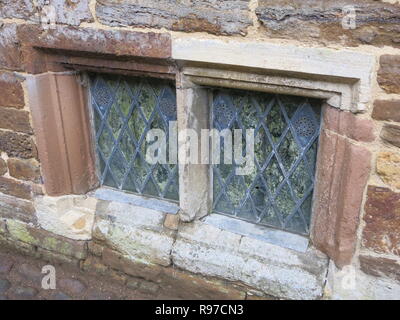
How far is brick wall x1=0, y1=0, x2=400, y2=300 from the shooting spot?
1616mm

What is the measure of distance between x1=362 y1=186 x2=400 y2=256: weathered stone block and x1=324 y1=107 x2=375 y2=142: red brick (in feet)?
0.77

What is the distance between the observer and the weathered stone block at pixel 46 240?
272 cm

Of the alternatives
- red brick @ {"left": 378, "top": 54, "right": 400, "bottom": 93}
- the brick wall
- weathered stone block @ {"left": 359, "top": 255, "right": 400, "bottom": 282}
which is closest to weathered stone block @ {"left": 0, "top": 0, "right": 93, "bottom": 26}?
the brick wall

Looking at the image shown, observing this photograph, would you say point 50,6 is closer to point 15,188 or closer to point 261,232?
point 15,188

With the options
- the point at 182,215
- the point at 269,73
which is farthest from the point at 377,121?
the point at 182,215

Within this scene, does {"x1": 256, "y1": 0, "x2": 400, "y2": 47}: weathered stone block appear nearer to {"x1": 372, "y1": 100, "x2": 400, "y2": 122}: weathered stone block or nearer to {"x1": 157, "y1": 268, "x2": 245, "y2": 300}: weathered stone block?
{"x1": 372, "y1": 100, "x2": 400, "y2": 122}: weathered stone block

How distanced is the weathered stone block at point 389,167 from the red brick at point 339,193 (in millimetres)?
43

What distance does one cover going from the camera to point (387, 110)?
65.7 inches

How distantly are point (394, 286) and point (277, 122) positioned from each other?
92 centimetres

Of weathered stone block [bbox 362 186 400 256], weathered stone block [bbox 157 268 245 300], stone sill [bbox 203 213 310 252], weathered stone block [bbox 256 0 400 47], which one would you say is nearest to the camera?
weathered stone block [bbox 256 0 400 47]

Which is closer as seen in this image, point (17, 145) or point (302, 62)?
point (302, 62)

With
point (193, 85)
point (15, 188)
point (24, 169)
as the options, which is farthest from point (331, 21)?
point (15, 188)

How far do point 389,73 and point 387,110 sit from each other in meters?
0.15

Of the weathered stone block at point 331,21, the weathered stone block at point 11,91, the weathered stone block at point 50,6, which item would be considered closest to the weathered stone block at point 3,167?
the weathered stone block at point 11,91
